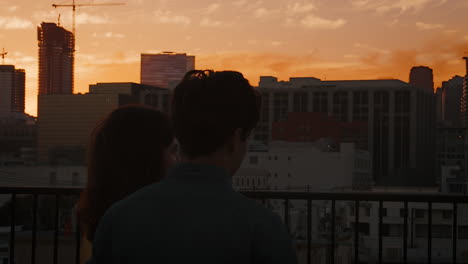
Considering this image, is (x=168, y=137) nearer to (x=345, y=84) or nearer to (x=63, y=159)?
(x=345, y=84)

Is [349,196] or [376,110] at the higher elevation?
[376,110]

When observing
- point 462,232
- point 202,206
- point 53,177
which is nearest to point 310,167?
point 53,177

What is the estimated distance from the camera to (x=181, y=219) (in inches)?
88.8

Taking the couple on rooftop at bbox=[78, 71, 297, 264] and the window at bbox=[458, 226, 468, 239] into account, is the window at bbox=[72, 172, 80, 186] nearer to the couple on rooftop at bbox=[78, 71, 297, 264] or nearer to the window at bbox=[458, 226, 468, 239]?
the window at bbox=[458, 226, 468, 239]

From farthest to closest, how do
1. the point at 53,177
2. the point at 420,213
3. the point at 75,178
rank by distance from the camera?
the point at 53,177
the point at 75,178
the point at 420,213

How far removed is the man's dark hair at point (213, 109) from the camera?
2.44 meters

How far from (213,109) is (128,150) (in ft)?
3.68

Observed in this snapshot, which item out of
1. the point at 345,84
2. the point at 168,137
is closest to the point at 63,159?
the point at 345,84

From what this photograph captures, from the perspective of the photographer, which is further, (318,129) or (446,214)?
(318,129)

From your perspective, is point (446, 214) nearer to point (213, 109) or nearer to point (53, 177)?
point (53, 177)

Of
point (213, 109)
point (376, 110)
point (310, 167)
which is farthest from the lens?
point (376, 110)

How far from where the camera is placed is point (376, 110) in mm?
181000

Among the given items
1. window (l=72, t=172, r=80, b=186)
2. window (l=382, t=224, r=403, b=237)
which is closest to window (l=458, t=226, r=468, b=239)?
window (l=382, t=224, r=403, b=237)

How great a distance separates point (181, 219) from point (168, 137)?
126 centimetres
